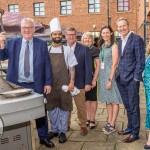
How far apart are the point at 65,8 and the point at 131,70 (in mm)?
26977

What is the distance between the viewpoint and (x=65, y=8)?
1200 inches

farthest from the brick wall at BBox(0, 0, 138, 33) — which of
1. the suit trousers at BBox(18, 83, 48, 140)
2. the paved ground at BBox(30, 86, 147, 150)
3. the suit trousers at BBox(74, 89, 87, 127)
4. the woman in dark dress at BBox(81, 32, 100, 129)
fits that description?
the suit trousers at BBox(18, 83, 48, 140)

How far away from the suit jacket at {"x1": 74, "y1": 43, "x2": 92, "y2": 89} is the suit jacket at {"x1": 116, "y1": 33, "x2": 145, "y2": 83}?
1.81 feet

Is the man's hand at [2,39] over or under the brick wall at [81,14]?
under

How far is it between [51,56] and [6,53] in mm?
695

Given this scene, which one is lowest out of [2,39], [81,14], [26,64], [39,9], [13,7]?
[26,64]

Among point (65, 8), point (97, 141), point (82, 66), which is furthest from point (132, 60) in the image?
point (65, 8)

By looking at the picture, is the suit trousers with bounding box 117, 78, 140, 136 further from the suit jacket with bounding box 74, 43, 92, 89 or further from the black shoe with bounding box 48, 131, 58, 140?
the black shoe with bounding box 48, 131, 58, 140

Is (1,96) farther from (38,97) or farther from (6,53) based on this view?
(6,53)

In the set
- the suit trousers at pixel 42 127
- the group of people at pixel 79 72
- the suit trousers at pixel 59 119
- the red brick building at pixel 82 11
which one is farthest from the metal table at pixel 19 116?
the red brick building at pixel 82 11

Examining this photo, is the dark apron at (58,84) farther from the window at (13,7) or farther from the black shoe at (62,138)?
the window at (13,7)

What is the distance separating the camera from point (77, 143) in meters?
4.61

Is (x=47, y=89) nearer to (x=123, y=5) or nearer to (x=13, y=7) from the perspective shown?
(x=123, y=5)

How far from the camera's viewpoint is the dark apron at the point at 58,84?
452cm
